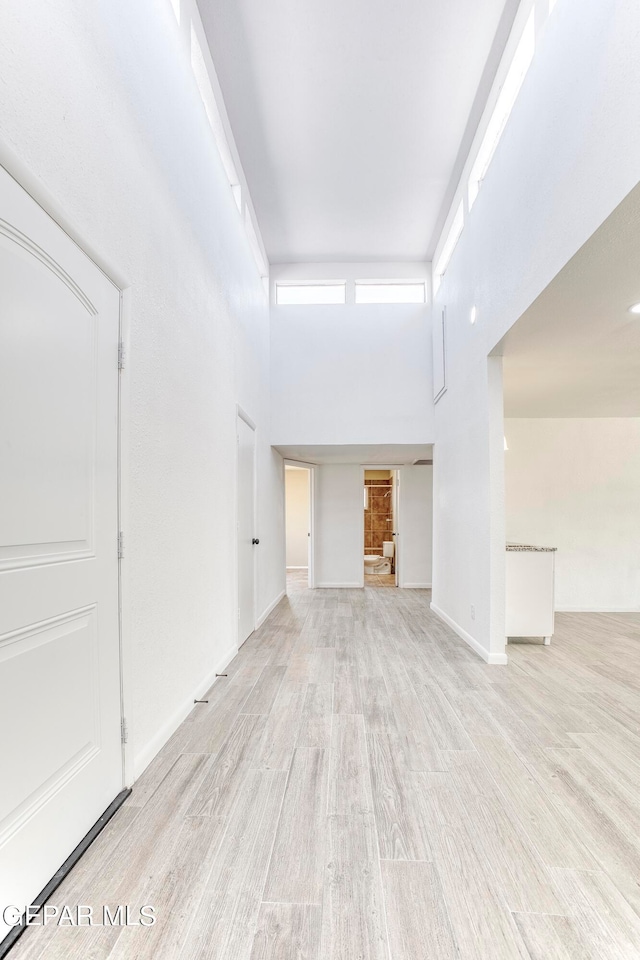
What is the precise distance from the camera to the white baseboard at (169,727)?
2154 millimetres

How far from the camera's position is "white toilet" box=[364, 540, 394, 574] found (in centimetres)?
1048

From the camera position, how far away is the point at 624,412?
18.4 ft

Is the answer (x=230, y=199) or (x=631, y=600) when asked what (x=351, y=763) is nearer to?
(x=230, y=199)

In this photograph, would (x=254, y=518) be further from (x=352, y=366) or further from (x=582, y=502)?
(x=582, y=502)

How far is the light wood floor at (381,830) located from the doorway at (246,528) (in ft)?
3.67

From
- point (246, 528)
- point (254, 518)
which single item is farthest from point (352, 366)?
point (246, 528)

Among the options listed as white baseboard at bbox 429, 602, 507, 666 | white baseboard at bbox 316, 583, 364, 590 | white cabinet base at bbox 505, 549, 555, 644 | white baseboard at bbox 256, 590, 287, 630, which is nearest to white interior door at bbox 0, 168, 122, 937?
white baseboard at bbox 429, 602, 507, 666

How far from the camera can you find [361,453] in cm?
695

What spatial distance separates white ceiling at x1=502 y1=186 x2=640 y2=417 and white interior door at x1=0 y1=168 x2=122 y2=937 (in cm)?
207

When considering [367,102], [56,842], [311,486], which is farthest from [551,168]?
[311,486]

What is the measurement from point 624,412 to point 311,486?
167 inches

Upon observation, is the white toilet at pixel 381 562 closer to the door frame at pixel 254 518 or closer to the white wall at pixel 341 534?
the white wall at pixel 341 534

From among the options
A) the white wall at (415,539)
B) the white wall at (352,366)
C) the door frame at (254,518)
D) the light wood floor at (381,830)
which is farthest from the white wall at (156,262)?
the white wall at (415,539)

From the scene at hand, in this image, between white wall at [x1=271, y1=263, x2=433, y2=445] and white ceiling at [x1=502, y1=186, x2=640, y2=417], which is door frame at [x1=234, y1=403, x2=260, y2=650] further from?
white ceiling at [x1=502, y1=186, x2=640, y2=417]
